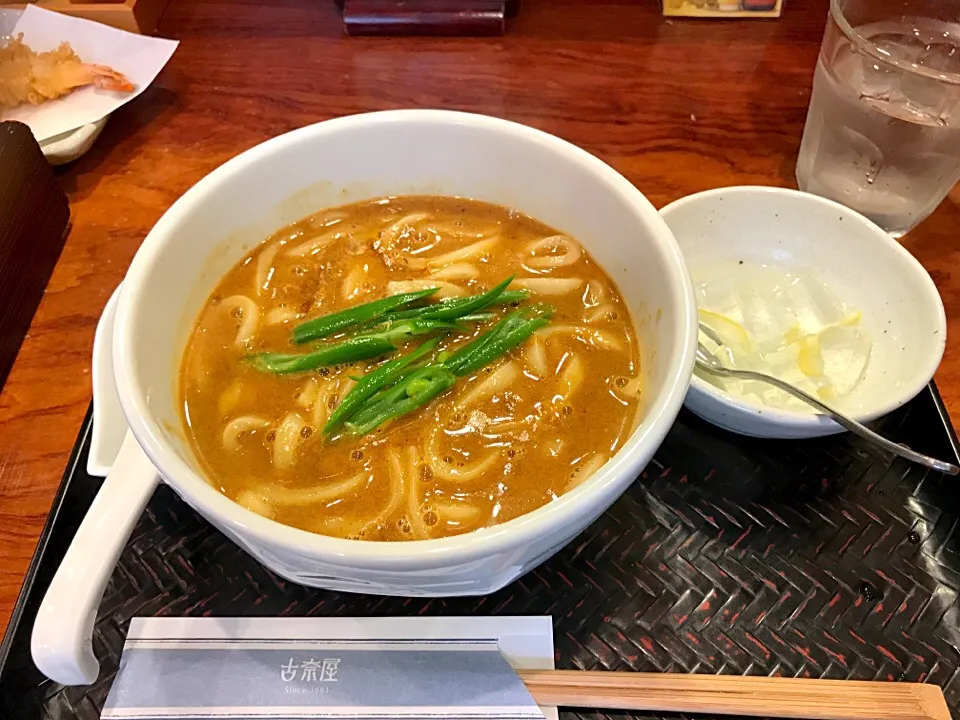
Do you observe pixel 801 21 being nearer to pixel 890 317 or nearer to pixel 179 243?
A: pixel 890 317

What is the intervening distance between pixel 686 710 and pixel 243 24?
7.63 ft

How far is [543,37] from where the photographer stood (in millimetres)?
2305

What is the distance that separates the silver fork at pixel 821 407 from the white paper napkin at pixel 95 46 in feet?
5.59

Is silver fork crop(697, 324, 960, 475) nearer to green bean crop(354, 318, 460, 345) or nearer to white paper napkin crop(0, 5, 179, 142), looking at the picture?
green bean crop(354, 318, 460, 345)

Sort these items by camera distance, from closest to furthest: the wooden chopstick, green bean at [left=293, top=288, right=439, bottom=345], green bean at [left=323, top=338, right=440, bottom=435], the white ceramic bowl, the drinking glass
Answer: the white ceramic bowl, the wooden chopstick, green bean at [left=323, top=338, right=440, bottom=435], green bean at [left=293, top=288, right=439, bottom=345], the drinking glass

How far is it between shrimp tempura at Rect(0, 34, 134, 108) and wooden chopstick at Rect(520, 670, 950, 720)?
1930 mm

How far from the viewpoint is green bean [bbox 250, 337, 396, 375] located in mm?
1212

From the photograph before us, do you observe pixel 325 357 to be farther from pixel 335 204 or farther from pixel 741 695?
pixel 741 695

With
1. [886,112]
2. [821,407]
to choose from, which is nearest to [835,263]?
[886,112]

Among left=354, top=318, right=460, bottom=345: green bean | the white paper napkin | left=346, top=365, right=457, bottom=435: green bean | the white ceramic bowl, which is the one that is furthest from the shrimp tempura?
left=346, top=365, right=457, bottom=435: green bean

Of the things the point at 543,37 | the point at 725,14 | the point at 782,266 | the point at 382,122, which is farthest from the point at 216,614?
the point at 725,14

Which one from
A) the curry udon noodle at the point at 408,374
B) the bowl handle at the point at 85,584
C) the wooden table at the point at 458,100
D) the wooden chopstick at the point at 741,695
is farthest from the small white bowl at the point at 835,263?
the bowl handle at the point at 85,584

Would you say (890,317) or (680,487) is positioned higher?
(890,317)

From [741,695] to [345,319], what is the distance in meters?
0.86
